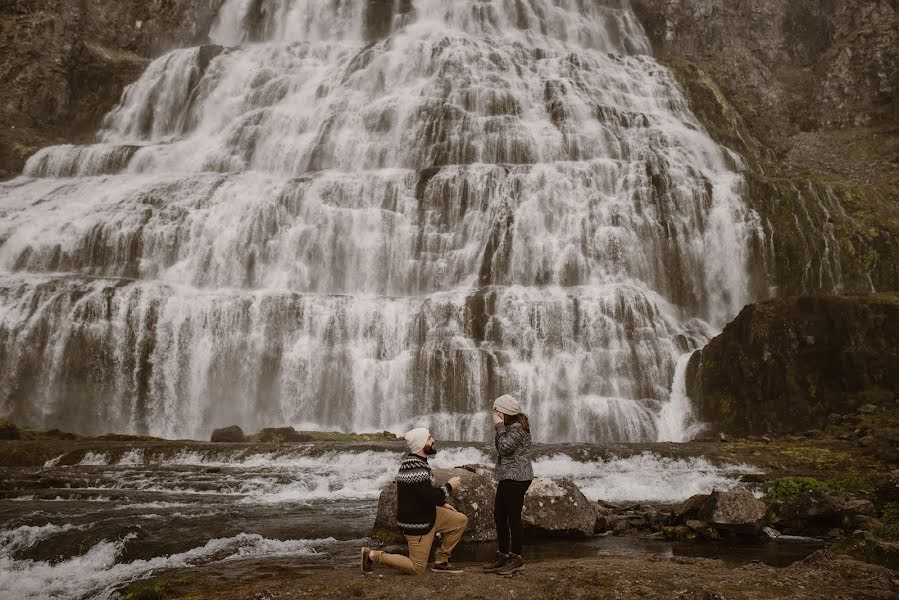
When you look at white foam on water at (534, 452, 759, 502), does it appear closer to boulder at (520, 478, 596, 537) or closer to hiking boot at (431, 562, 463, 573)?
boulder at (520, 478, 596, 537)

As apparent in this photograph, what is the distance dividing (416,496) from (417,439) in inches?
26.4

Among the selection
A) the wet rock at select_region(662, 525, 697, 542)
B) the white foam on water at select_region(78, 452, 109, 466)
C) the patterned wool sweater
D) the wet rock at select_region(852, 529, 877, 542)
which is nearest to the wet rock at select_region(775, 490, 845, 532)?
the wet rock at select_region(662, 525, 697, 542)

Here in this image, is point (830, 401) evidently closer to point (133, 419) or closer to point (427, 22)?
point (133, 419)

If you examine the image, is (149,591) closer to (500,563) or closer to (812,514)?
(500,563)

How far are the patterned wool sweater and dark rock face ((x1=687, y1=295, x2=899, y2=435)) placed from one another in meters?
19.0

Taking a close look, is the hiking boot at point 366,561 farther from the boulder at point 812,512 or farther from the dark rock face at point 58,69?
the dark rock face at point 58,69

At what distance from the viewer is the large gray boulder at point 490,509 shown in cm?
1073

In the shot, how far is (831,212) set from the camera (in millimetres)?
33219

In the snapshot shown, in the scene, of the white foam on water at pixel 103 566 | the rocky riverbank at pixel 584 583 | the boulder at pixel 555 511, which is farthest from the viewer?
the boulder at pixel 555 511

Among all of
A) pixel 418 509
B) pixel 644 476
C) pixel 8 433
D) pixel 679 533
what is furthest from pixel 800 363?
pixel 8 433

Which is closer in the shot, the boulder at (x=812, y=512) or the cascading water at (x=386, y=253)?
the boulder at (x=812, y=512)

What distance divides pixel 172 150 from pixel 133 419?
2350 cm

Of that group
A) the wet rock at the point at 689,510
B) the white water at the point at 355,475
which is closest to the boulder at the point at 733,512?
the wet rock at the point at 689,510

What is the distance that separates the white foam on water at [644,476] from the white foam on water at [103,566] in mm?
6747
